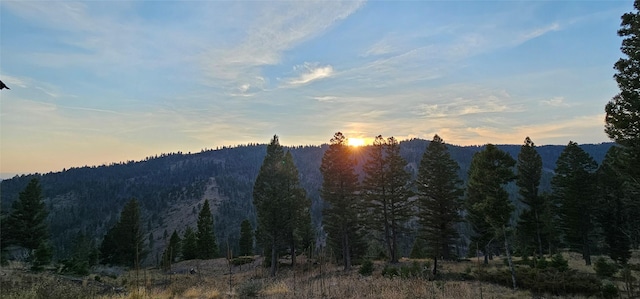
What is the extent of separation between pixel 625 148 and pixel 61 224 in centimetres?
23577

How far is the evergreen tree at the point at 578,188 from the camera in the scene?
1369 inches

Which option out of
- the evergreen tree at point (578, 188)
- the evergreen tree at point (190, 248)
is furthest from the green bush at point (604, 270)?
the evergreen tree at point (190, 248)

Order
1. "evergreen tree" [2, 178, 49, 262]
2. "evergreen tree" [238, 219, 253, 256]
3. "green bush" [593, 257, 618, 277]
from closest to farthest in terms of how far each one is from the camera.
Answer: "green bush" [593, 257, 618, 277]
"evergreen tree" [2, 178, 49, 262]
"evergreen tree" [238, 219, 253, 256]

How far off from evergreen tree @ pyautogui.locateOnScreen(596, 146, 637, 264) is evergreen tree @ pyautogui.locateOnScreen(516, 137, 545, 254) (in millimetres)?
5182

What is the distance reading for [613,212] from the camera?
112ft

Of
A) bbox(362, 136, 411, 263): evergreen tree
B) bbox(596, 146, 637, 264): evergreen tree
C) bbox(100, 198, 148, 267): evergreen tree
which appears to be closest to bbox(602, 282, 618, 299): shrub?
bbox(362, 136, 411, 263): evergreen tree

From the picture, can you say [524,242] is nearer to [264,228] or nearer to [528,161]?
[528,161]

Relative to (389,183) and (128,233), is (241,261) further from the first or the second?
(389,183)

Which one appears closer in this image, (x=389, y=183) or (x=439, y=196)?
(x=439, y=196)

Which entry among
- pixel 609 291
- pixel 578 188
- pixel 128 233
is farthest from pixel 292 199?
A: pixel 128 233

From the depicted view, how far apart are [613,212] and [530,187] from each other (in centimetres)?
735

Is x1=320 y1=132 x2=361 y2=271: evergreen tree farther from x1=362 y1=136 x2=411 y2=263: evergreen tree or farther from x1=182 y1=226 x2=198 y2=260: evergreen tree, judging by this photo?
x1=182 y1=226 x2=198 y2=260: evergreen tree

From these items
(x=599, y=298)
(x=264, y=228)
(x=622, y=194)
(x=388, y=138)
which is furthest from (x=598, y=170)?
(x=264, y=228)

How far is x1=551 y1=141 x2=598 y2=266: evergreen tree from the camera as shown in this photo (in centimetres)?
3478
